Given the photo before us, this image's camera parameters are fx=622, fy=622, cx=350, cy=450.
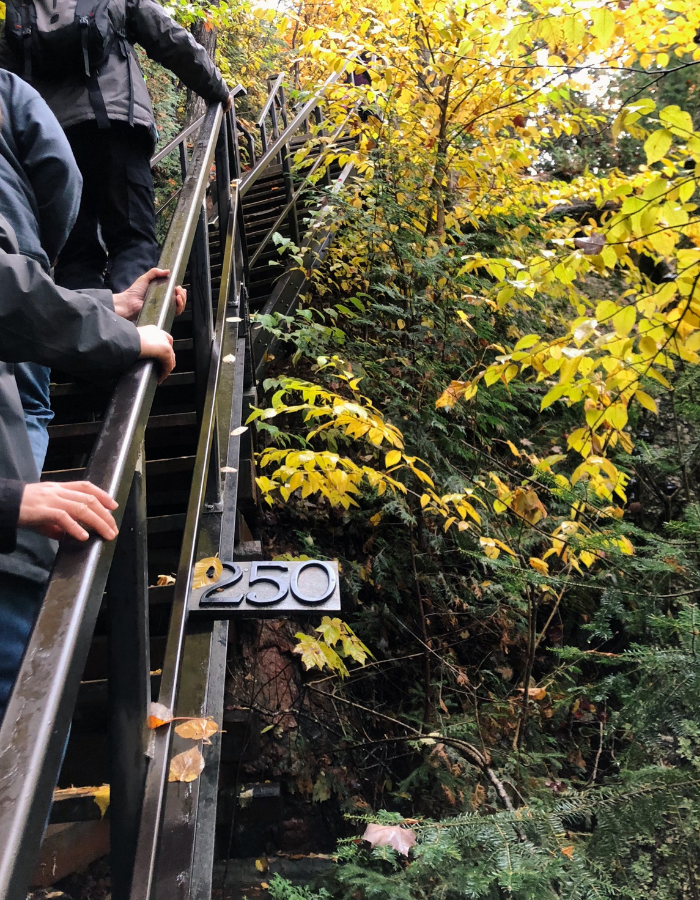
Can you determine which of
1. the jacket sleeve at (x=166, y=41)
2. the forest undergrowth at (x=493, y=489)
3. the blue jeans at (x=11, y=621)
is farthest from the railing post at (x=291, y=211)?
the blue jeans at (x=11, y=621)

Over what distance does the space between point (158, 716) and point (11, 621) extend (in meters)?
0.48

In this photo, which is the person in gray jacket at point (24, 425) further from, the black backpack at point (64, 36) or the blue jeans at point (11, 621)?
the black backpack at point (64, 36)

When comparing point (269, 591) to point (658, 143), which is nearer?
point (269, 591)

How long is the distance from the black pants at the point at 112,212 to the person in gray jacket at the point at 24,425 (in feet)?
5.31

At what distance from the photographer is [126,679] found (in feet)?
4.26

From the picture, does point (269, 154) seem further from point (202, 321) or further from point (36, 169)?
point (36, 169)

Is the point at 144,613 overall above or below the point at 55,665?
below

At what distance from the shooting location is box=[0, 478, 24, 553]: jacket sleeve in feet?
3.26

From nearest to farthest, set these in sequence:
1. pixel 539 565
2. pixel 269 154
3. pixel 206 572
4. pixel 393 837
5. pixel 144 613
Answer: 1. pixel 144 613
2. pixel 206 572
3. pixel 393 837
4. pixel 539 565
5. pixel 269 154

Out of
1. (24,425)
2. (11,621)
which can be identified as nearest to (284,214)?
(24,425)

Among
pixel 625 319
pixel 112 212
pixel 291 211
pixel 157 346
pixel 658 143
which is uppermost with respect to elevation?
pixel 291 211

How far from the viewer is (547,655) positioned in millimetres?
4914

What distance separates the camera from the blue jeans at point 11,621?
111 centimetres

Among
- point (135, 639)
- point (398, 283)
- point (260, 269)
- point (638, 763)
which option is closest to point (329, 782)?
point (638, 763)
